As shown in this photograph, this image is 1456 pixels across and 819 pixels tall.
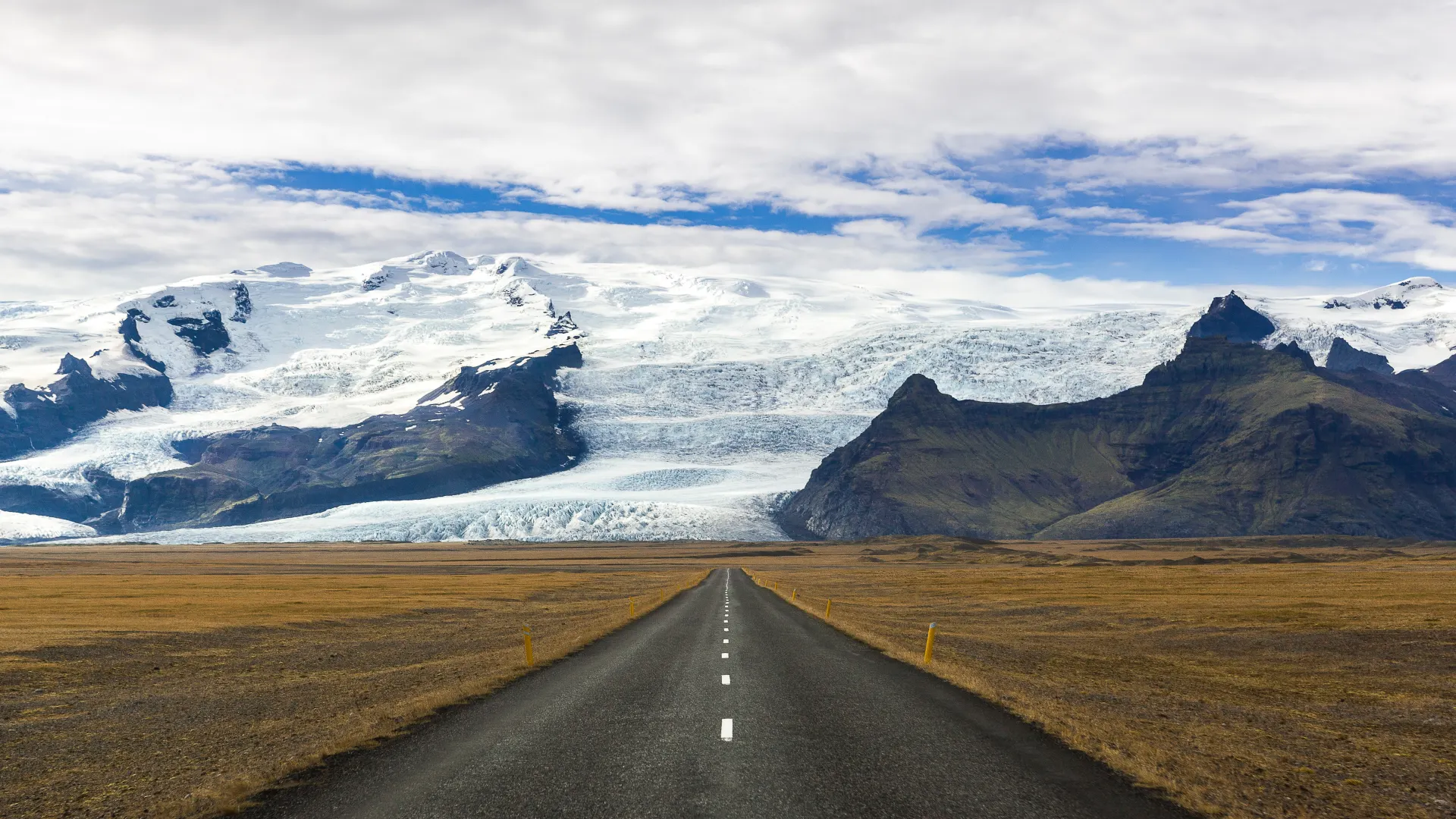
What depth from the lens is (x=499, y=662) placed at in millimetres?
28422

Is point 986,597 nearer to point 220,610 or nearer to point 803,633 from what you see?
point 803,633

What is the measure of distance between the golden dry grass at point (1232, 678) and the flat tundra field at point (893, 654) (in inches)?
3.6

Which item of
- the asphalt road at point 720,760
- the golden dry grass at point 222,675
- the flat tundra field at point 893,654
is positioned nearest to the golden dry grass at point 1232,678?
the flat tundra field at point 893,654

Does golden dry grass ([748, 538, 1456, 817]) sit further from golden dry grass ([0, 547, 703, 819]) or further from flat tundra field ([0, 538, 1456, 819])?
golden dry grass ([0, 547, 703, 819])

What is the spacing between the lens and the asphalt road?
38.7ft

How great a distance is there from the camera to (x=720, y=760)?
14.0 m

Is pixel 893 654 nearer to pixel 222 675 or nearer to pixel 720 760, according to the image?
pixel 720 760

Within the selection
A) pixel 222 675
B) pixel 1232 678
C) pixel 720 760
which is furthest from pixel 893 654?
pixel 222 675

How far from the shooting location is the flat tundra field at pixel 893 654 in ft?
45.8

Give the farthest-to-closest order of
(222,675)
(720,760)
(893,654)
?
(893,654) → (222,675) → (720,760)

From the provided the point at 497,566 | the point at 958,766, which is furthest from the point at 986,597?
the point at 497,566

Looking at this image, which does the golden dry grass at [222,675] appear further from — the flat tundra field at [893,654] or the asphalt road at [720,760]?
the asphalt road at [720,760]

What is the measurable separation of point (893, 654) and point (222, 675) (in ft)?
60.7

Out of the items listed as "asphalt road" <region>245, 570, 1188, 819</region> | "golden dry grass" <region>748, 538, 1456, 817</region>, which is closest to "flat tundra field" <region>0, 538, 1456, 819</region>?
"golden dry grass" <region>748, 538, 1456, 817</region>
